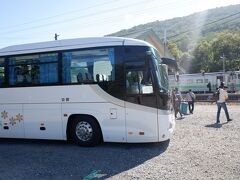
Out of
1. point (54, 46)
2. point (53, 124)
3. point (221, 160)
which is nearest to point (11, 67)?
point (54, 46)

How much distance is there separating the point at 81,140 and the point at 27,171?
271cm

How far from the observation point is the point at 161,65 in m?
9.96

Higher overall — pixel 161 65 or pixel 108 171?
pixel 161 65

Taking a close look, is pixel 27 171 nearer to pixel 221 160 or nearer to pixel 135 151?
pixel 135 151

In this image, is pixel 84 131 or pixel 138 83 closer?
pixel 138 83

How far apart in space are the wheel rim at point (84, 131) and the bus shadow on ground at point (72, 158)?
323 millimetres

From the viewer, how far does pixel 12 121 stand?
10922 mm

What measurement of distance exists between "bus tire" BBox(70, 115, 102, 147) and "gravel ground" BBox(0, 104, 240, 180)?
242 mm

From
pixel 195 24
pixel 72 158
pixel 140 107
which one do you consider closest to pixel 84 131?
pixel 72 158

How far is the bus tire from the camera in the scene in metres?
9.85

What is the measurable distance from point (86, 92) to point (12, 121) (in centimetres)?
292

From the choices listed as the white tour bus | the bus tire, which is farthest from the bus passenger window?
the bus tire

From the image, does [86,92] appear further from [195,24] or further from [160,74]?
[195,24]

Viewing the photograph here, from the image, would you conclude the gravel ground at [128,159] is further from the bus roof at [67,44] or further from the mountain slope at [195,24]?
the mountain slope at [195,24]
